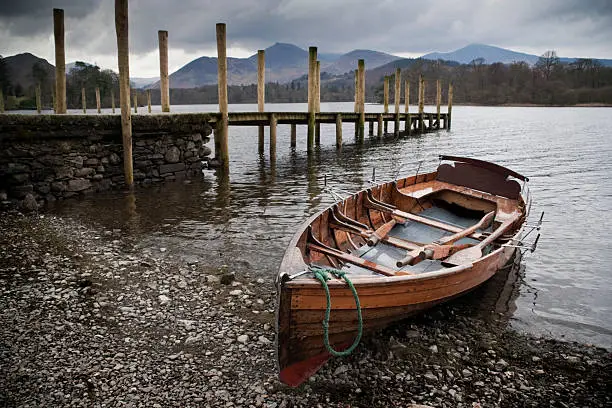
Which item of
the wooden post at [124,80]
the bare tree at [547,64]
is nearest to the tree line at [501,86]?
the bare tree at [547,64]

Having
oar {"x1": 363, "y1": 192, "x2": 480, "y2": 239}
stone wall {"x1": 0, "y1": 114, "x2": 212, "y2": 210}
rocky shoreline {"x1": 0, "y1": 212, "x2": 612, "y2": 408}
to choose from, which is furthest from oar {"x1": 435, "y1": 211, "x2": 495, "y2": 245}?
stone wall {"x1": 0, "y1": 114, "x2": 212, "y2": 210}

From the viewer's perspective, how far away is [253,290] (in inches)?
252

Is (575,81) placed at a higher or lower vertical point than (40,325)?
higher

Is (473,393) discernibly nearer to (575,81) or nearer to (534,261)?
(534,261)

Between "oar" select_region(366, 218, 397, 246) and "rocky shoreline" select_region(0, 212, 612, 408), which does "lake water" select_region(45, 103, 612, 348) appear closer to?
"rocky shoreline" select_region(0, 212, 612, 408)

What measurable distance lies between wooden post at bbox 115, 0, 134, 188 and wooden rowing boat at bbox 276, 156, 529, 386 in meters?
7.59

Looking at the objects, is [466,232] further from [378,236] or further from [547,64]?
[547,64]

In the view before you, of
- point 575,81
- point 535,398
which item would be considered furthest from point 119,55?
point 575,81

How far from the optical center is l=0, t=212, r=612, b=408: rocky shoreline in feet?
13.5

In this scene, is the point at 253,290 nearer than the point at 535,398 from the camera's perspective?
No

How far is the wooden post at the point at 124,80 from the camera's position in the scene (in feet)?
39.1

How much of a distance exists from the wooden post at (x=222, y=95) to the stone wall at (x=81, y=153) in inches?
32.3

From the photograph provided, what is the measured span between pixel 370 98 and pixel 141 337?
15266cm

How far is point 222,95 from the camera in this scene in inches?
623
